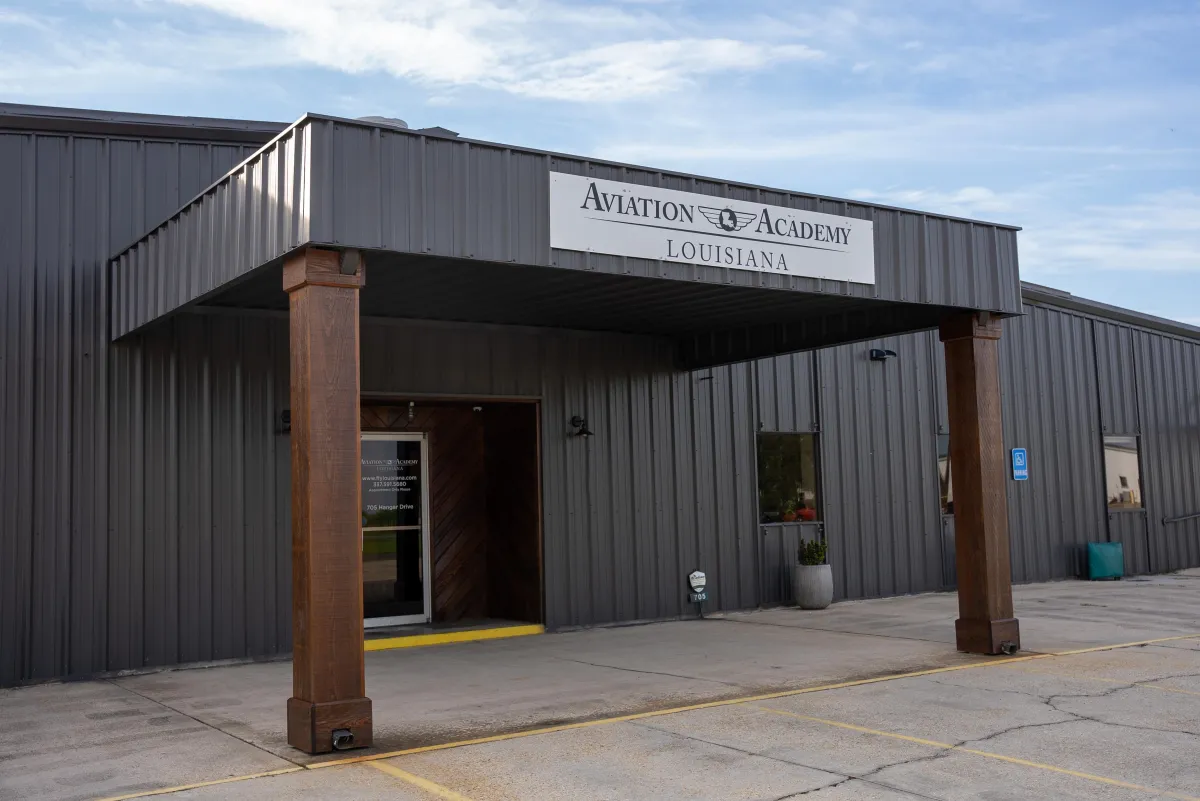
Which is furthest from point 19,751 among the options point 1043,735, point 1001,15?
point 1001,15

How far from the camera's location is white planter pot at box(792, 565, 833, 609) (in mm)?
14320

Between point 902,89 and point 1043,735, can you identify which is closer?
point 1043,735

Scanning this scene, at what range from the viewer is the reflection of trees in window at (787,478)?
48.3 feet

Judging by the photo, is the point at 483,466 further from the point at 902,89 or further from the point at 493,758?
the point at 902,89

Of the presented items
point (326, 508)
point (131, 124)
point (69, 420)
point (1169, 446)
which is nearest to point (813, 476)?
point (1169, 446)

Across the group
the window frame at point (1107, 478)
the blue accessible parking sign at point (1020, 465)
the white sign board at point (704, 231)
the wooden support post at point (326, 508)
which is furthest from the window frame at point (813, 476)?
the wooden support post at point (326, 508)

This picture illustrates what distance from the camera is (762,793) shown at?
19.2 feet

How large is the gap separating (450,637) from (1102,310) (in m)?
12.9

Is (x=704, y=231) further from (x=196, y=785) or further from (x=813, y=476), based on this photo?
(x=813, y=476)

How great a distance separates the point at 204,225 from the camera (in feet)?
27.7

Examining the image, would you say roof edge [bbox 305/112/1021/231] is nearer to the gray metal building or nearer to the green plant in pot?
the gray metal building

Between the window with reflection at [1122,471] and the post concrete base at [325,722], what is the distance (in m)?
15.4

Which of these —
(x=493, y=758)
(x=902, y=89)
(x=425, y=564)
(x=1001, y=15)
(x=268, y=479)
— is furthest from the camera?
(x=902, y=89)

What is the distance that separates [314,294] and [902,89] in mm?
24345
